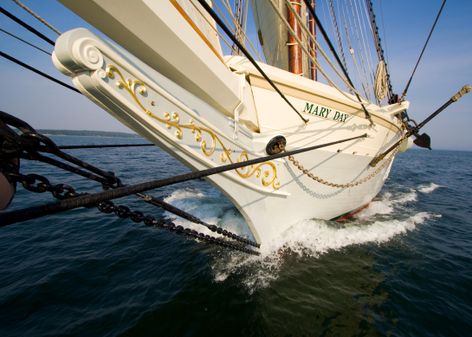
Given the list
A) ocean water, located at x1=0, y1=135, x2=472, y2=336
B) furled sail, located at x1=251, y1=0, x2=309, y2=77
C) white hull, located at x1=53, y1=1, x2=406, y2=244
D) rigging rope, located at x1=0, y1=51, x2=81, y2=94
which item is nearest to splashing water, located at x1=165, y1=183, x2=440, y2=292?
ocean water, located at x1=0, y1=135, x2=472, y2=336

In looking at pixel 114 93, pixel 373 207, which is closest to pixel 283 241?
pixel 114 93

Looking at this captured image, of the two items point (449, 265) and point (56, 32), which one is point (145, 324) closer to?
point (56, 32)

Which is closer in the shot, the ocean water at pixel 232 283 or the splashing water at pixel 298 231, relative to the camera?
the ocean water at pixel 232 283

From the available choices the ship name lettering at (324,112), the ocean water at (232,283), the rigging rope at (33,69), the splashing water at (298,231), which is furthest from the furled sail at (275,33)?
the rigging rope at (33,69)

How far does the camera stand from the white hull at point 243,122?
163cm

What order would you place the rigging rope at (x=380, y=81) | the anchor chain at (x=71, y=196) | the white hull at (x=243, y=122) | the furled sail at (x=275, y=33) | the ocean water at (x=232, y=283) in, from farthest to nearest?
1. the rigging rope at (x=380, y=81)
2. the furled sail at (x=275, y=33)
3. the ocean water at (x=232, y=283)
4. the white hull at (x=243, y=122)
5. the anchor chain at (x=71, y=196)

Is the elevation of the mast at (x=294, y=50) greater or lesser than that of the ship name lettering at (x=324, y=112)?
greater

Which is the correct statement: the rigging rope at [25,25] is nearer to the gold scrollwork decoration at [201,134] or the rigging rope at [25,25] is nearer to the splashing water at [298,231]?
the gold scrollwork decoration at [201,134]

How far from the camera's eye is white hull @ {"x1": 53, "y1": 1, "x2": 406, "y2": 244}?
64.4 inches

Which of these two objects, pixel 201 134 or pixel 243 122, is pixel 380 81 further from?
pixel 201 134

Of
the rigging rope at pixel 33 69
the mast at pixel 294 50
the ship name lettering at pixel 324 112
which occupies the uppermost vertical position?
the mast at pixel 294 50

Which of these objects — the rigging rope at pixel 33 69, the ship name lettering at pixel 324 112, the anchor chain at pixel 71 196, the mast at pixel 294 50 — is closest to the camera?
the anchor chain at pixel 71 196

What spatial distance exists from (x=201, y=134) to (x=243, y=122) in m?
0.95

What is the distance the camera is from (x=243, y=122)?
10.3ft
